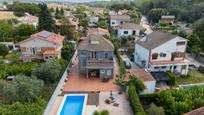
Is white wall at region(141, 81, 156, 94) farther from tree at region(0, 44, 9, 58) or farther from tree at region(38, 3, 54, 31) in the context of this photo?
tree at region(38, 3, 54, 31)

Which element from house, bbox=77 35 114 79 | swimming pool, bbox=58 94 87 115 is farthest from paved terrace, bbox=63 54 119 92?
swimming pool, bbox=58 94 87 115

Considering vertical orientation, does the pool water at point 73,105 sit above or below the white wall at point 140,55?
below

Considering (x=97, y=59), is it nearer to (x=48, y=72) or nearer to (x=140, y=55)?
(x=48, y=72)

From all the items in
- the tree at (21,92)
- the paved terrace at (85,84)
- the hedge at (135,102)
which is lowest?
the paved terrace at (85,84)

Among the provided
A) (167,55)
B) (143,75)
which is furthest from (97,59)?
(167,55)

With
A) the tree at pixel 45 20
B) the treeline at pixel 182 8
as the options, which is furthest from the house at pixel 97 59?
the treeline at pixel 182 8

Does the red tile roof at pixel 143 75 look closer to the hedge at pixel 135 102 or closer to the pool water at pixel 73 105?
the hedge at pixel 135 102

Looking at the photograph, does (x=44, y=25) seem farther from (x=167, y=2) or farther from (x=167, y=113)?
(x=167, y=2)
